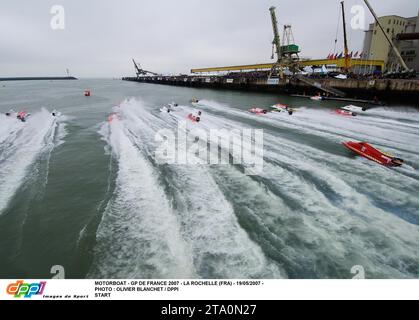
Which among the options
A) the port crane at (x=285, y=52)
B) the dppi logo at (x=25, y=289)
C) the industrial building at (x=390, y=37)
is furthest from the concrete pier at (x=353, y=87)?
the industrial building at (x=390, y=37)

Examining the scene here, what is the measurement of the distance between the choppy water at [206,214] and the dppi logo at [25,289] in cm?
361

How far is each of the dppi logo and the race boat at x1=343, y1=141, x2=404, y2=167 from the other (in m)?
18.3

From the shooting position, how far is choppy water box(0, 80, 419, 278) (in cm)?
815

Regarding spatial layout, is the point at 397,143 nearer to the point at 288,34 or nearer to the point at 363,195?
the point at 363,195

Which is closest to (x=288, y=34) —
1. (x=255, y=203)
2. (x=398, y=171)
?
(x=398, y=171)

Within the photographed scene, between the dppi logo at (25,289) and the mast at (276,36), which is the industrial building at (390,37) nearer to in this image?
the mast at (276,36)

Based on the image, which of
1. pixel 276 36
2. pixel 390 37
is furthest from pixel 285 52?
pixel 390 37

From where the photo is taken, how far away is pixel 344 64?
69.6m

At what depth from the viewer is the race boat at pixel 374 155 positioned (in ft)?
49.7

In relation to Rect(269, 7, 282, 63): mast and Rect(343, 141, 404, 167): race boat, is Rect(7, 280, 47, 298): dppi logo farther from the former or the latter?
Rect(269, 7, 282, 63): mast

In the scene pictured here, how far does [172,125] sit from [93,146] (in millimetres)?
9637

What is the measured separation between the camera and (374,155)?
16156 millimetres

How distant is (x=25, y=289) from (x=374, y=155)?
1909cm

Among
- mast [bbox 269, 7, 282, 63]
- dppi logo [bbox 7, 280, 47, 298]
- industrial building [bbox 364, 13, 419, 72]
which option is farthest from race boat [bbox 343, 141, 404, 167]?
industrial building [bbox 364, 13, 419, 72]
